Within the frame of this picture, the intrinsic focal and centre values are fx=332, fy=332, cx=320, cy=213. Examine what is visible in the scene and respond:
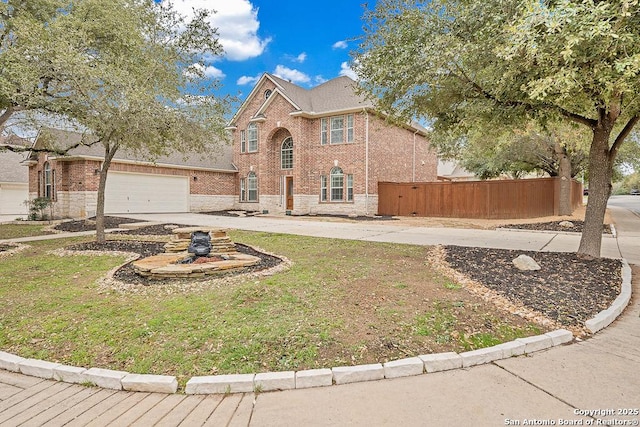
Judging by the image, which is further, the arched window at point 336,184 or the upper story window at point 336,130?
the arched window at point 336,184

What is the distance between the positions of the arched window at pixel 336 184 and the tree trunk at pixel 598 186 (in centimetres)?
1441

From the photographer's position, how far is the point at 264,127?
889 inches

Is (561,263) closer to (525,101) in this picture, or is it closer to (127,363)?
(525,101)

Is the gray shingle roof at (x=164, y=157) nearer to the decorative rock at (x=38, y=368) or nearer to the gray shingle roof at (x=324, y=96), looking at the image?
the gray shingle roof at (x=324, y=96)

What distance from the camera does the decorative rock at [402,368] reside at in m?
2.91

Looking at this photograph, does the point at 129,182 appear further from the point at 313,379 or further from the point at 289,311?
the point at 313,379

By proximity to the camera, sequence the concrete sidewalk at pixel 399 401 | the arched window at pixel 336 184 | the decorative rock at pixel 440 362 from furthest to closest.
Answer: the arched window at pixel 336 184 → the decorative rock at pixel 440 362 → the concrete sidewalk at pixel 399 401

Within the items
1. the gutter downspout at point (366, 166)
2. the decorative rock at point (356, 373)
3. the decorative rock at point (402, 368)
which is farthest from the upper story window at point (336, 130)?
the decorative rock at point (356, 373)

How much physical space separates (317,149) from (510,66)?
16218 mm

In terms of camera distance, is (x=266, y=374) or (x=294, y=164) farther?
(x=294, y=164)

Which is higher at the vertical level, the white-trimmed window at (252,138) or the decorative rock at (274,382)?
the white-trimmed window at (252,138)

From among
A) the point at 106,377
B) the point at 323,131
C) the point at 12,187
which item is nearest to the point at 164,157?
the point at 323,131

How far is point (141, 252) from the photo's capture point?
8414 mm

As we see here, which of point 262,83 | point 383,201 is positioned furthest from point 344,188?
point 262,83
